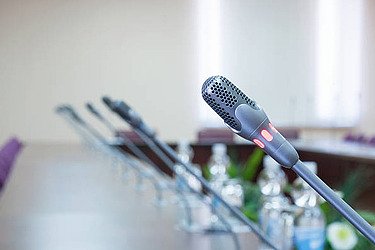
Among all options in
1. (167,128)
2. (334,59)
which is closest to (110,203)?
(167,128)

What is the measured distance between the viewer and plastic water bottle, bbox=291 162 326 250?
1.16 meters

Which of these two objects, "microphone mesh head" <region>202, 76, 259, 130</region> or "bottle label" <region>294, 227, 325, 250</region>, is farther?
"bottle label" <region>294, 227, 325, 250</region>

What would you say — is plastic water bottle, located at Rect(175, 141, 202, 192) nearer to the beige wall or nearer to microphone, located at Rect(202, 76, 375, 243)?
microphone, located at Rect(202, 76, 375, 243)

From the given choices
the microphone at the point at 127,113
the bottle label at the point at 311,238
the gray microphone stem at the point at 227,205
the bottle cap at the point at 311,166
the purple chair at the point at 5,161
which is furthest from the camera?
the purple chair at the point at 5,161

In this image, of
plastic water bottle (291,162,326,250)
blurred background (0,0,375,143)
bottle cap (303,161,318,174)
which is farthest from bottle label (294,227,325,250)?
blurred background (0,0,375,143)

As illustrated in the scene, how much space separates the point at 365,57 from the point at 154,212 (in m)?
6.35

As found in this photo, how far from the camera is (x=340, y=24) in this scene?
7.60m

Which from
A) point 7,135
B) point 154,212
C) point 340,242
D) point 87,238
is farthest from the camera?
point 7,135

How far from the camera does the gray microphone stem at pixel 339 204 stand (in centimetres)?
52

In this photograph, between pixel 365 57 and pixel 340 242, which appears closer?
pixel 340 242

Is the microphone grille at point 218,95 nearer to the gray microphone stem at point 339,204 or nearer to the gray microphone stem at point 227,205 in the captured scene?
the gray microphone stem at point 339,204

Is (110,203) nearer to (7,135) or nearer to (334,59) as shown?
(7,135)

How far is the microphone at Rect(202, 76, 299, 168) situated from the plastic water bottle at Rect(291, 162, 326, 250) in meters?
0.60

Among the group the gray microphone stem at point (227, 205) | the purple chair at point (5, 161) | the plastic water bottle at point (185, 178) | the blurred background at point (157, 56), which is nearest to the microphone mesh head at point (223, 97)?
the gray microphone stem at point (227, 205)
